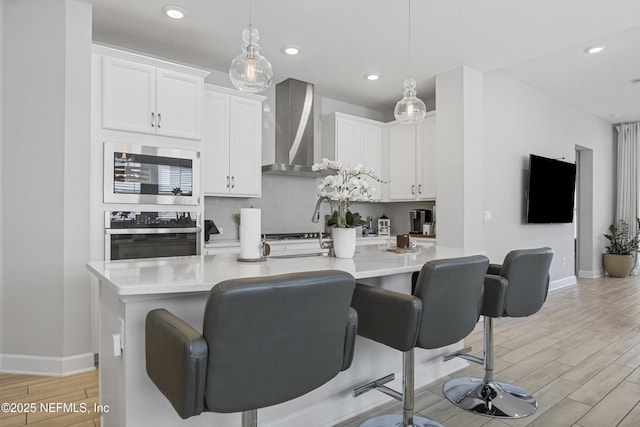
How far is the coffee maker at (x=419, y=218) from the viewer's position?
207 inches

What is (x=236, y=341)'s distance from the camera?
3.74 ft

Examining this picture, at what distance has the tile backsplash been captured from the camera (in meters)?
4.39

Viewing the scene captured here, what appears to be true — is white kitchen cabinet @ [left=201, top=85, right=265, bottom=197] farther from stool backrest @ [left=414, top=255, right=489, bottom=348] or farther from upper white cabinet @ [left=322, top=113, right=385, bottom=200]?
stool backrest @ [left=414, top=255, right=489, bottom=348]

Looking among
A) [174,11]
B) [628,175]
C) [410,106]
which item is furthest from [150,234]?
[628,175]

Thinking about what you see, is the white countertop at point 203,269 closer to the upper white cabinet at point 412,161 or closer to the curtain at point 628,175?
the upper white cabinet at point 412,161

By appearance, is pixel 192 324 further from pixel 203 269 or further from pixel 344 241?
pixel 344 241

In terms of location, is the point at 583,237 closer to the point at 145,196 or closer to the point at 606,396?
the point at 606,396

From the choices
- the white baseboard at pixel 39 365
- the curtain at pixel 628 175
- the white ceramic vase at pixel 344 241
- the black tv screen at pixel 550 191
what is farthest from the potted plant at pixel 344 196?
→ the curtain at pixel 628 175

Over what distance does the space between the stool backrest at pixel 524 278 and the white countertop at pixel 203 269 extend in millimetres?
448

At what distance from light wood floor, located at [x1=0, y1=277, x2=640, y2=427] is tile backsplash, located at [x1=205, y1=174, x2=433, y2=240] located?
2.02 meters

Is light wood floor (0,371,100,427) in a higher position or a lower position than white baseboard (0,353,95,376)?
lower

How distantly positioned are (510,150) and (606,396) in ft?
10.8

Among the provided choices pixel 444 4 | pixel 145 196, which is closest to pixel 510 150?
pixel 444 4

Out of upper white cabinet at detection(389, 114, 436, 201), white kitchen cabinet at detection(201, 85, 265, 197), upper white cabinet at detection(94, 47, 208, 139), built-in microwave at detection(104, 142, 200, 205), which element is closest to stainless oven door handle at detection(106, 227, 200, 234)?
built-in microwave at detection(104, 142, 200, 205)
